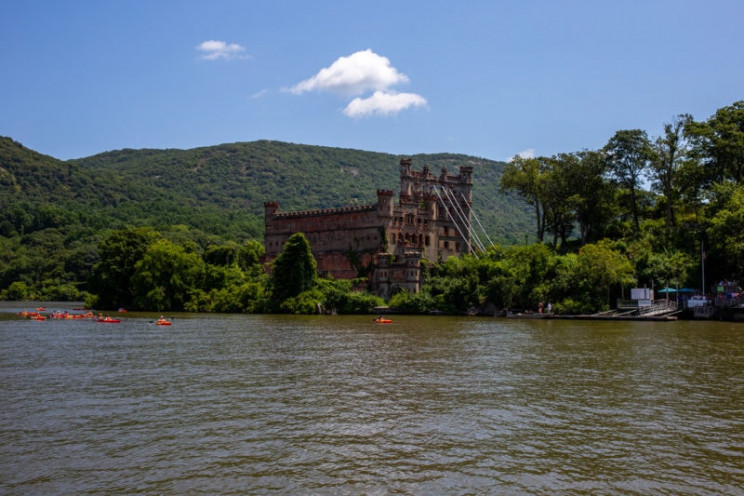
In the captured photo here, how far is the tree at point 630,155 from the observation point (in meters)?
89.5

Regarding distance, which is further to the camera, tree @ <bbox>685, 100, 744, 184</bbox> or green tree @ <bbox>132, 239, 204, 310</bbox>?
green tree @ <bbox>132, 239, 204, 310</bbox>

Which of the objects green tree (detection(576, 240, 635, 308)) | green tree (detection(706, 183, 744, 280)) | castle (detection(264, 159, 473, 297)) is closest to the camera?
green tree (detection(706, 183, 744, 280))

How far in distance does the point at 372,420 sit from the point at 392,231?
8167 centimetres

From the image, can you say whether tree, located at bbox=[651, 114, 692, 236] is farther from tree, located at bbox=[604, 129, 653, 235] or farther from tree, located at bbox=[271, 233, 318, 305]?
tree, located at bbox=[271, 233, 318, 305]

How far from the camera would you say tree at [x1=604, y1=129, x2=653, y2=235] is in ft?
294

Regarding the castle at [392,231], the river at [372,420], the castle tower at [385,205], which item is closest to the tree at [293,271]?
the castle at [392,231]

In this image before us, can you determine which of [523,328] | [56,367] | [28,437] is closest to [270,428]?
[28,437]

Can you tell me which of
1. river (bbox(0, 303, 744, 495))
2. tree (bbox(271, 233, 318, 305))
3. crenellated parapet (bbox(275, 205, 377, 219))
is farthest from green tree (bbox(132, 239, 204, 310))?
river (bbox(0, 303, 744, 495))

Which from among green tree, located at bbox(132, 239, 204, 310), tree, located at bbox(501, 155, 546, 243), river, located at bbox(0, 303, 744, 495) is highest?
tree, located at bbox(501, 155, 546, 243)

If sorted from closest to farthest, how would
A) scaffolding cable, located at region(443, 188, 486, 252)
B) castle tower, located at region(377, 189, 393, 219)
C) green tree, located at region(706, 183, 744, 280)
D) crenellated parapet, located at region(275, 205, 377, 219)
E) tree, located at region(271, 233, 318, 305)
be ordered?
green tree, located at region(706, 183, 744, 280), tree, located at region(271, 233, 318, 305), castle tower, located at region(377, 189, 393, 219), crenellated parapet, located at region(275, 205, 377, 219), scaffolding cable, located at region(443, 188, 486, 252)

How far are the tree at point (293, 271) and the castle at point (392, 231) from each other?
34.8 feet

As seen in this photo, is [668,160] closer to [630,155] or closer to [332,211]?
[630,155]

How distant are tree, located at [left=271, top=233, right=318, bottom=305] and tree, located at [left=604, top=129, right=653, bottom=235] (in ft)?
136

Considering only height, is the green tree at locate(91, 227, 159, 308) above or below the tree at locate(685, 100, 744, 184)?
below
